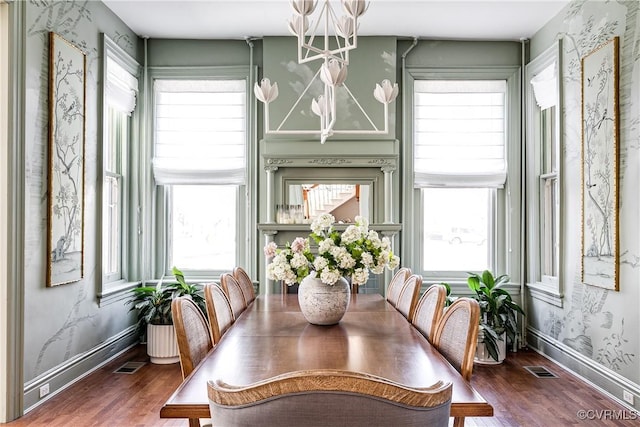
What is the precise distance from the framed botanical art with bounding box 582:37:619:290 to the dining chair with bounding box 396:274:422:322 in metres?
1.42

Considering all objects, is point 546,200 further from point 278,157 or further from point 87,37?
point 87,37

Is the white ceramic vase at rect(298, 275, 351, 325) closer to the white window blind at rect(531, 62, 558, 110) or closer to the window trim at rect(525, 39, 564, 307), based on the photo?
the window trim at rect(525, 39, 564, 307)

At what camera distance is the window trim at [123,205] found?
3.77 m

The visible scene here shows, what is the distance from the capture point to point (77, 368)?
134 inches

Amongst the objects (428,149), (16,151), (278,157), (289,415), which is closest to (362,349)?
(289,415)

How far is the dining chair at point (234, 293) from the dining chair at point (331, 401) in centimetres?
163

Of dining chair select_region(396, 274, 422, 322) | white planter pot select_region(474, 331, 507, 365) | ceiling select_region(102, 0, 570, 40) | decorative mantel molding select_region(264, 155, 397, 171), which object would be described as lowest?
white planter pot select_region(474, 331, 507, 365)

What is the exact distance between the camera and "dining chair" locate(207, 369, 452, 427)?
2.98ft

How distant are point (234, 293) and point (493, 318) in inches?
91.0

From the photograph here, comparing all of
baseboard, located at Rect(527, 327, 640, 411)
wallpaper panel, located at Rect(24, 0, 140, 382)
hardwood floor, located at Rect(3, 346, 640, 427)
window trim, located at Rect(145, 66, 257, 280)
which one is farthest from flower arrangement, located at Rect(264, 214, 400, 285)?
window trim, located at Rect(145, 66, 257, 280)

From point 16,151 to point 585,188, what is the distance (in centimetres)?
365

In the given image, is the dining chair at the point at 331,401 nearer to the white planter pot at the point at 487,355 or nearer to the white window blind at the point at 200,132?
the white planter pot at the point at 487,355

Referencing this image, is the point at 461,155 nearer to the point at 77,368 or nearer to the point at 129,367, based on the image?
the point at 129,367

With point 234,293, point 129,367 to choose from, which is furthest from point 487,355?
point 129,367
